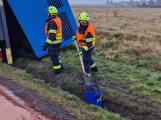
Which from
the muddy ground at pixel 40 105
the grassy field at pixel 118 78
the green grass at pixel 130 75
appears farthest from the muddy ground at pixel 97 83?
the muddy ground at pixel 40 105

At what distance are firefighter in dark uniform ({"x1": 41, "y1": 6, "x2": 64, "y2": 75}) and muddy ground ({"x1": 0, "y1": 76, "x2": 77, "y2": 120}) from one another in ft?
4.95

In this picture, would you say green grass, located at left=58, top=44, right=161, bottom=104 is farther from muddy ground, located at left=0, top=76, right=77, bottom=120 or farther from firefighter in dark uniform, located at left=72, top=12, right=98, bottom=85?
muddy ground, located at left=0, top=76, right=77, bottom=120

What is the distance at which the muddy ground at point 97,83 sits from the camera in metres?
3.70

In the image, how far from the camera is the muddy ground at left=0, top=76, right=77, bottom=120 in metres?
2.98

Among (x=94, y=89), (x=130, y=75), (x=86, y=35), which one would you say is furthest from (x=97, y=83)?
(x=86, y=35)

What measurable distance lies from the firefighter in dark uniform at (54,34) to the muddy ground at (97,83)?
0.37 m

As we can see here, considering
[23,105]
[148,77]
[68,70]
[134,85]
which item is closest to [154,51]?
[148,77]

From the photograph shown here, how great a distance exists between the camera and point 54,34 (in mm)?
5020

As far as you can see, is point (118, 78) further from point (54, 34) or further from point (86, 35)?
point (54, 34)

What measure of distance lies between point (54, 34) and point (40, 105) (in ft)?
7.55

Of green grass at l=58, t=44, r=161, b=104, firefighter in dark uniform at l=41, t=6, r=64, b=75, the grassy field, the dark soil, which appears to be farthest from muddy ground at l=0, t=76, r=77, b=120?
green grass at l=58, t=44, r=161, b=104

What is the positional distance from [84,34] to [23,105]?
7.53ft

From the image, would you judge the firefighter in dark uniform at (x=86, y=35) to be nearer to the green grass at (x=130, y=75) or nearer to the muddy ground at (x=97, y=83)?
the muddy ground at (x=97, y=83)

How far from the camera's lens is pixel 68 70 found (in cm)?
Answer: 591
